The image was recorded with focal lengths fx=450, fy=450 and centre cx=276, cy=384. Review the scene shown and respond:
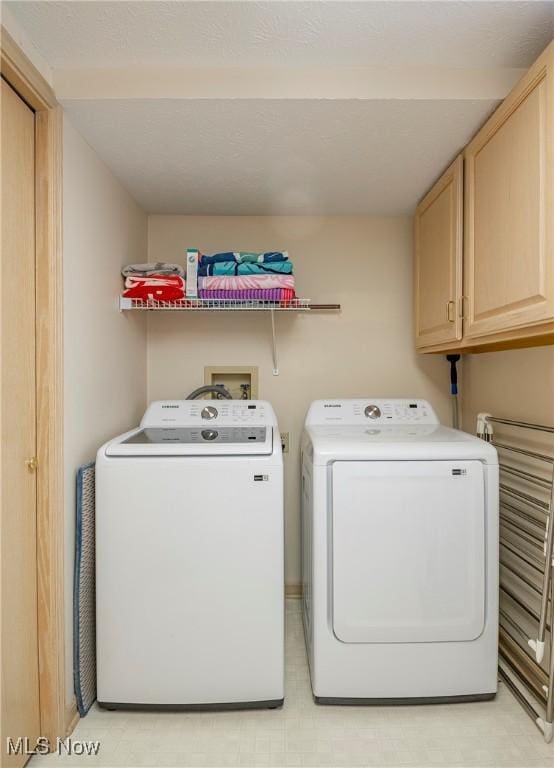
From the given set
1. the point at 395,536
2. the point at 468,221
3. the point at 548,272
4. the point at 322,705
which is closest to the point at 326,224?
the point at 468,221

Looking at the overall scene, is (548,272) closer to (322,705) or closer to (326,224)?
(326,224)

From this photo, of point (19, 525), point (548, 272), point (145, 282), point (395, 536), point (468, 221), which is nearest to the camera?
point (548, 272)

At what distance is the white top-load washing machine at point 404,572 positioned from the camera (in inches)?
65.6

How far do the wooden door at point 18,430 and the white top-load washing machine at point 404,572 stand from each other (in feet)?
3.20

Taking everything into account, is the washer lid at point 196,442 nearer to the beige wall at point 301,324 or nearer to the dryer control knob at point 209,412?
the dryer control knob at point 209,412

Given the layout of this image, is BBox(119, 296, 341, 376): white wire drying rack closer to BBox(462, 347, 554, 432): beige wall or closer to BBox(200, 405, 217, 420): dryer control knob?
BBox(200, 405, 217, 420): dryer control knob

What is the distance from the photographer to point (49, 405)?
1500mm

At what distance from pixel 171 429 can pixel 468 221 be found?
1546 mm

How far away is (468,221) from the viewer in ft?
5.83

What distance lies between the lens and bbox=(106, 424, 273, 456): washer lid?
1639 millimetres

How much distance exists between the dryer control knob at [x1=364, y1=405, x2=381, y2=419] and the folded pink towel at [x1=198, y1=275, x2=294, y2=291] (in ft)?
2.42

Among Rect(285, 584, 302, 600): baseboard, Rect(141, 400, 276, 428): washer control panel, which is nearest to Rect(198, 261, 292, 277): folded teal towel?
Rect(141, 400, 276, 428): washer control panel

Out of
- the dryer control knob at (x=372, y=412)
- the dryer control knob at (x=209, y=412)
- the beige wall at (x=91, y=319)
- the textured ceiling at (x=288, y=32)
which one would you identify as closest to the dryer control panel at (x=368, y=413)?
the dryer control knob at (x=372, y=412)

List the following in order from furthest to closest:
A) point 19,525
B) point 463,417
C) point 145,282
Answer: point 463,417 → point 145,282 → point 19,525
